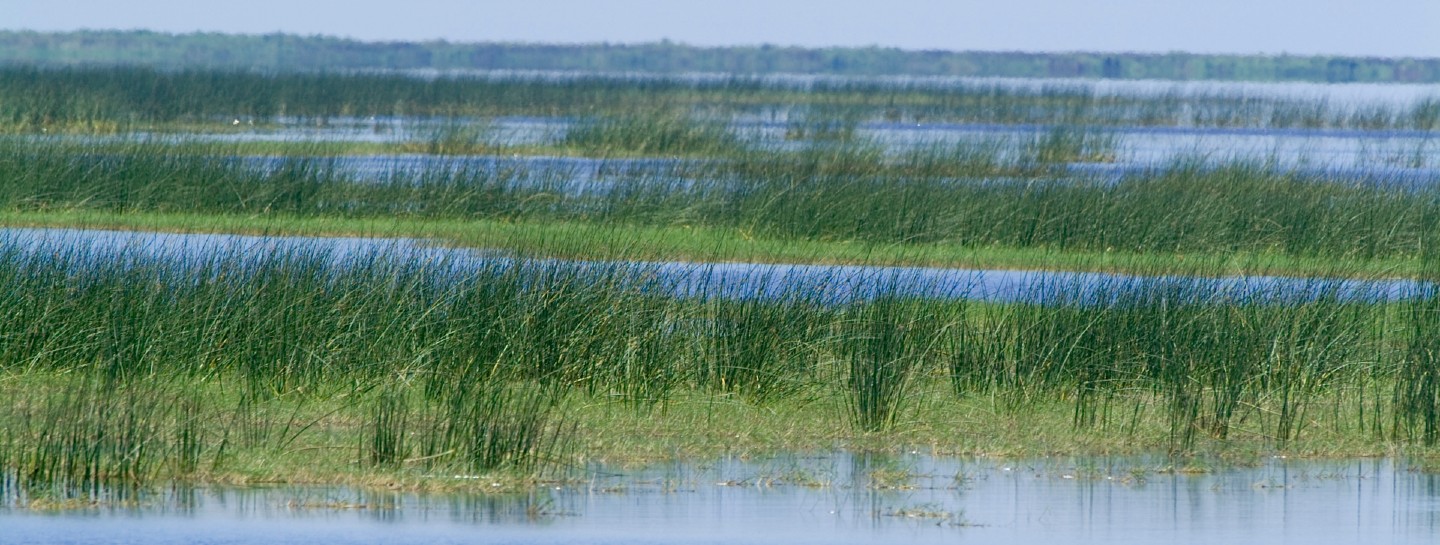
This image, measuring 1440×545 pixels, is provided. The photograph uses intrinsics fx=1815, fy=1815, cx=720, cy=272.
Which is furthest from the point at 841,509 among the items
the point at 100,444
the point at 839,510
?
the point at 100,444

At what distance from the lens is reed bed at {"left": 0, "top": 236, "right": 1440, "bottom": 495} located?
354 inches

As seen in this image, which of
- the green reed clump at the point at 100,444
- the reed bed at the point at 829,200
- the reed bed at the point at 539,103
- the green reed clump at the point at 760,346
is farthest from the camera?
the reed bed at the point at 539,103

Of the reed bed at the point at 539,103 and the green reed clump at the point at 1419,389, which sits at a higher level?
the reed bed at the point at 539,103

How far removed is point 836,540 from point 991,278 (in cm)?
875

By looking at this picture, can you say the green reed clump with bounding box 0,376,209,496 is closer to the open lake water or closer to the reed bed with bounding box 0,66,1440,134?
the open lake water

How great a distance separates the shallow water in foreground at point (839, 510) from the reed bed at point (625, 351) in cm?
67

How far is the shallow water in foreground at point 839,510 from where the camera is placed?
6.78 meters

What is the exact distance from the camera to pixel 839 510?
7.36m

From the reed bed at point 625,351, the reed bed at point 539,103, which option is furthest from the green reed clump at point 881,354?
the reed bed at point 539,103

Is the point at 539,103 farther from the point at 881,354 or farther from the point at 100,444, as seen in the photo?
the point at 100,444

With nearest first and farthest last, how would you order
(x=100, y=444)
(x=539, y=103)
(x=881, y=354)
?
1. (x=100, y=444)
2. (x=881, y=354)
3. (x=539, y=103)

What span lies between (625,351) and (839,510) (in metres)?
2.51

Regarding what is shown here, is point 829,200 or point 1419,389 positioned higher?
point 829,200

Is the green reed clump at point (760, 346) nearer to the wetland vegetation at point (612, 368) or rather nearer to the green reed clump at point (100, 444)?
the wetland vegetation at point (612, 368)
